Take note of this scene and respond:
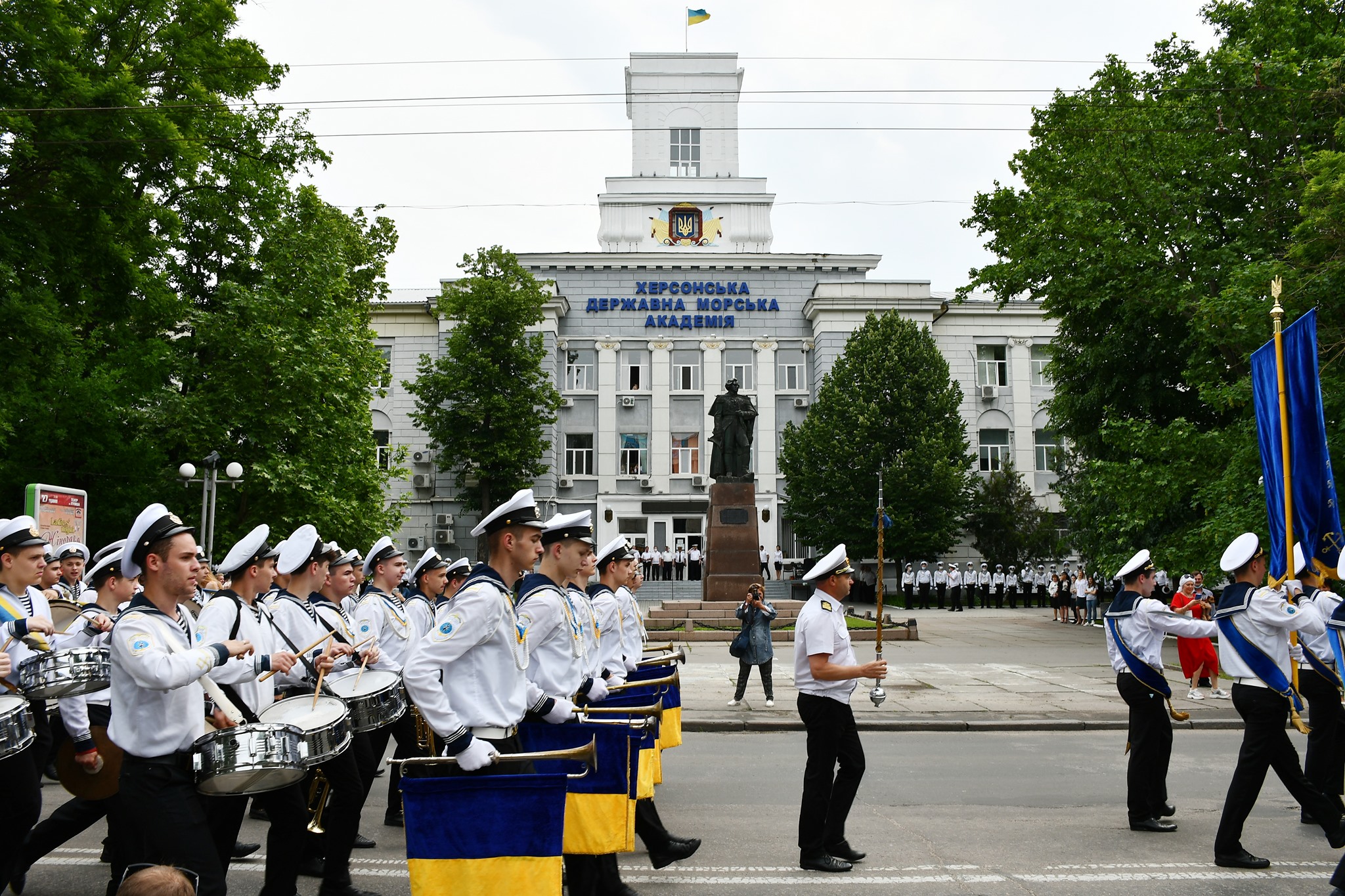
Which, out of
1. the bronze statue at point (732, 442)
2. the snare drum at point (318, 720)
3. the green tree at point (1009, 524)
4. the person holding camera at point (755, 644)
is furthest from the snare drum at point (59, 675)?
the green tree at point (1009, 524)

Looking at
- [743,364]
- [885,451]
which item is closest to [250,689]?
[885,451]

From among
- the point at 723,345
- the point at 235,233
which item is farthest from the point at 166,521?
the point at 723,345

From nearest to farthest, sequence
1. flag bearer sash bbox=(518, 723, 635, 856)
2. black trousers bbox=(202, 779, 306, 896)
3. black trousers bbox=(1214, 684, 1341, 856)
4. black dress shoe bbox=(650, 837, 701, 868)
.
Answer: black trousers bbox=(202, 779, 306, 896) < flag bearer sash bbox=(518, 723, 635, 856) < black dress shoe bbox=(650, 837, 701, 868) < black trousers bbox=(1214, 684, 1341, 856)

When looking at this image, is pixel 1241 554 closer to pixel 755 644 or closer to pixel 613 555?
pixel 613 555

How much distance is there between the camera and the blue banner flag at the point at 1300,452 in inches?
428

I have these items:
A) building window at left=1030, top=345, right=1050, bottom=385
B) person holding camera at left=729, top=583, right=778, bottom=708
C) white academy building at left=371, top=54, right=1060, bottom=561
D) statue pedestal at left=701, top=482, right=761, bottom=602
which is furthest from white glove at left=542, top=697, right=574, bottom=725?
building window at left=1030, top=345, right=1050, bottom=385

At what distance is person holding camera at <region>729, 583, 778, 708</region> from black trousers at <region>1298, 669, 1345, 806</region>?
8131mm

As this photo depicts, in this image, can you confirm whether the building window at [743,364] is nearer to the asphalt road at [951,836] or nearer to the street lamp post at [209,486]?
the street lamp post at [209,486]

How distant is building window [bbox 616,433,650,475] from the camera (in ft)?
173

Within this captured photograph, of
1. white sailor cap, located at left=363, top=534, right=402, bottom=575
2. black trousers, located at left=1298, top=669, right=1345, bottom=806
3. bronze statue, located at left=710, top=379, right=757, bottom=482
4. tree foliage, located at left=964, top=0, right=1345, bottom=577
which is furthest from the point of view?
bronze statue, located at left=710, top=379, right=757, bottom=482

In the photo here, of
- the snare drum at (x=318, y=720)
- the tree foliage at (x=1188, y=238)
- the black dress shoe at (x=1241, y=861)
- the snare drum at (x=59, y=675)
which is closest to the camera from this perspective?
the snare drum at (x=318, y=720)

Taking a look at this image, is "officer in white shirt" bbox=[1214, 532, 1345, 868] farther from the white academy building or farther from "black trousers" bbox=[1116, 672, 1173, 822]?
the white academy building

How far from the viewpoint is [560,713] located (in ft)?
17.6

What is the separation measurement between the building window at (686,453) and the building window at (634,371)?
3.03 meters
